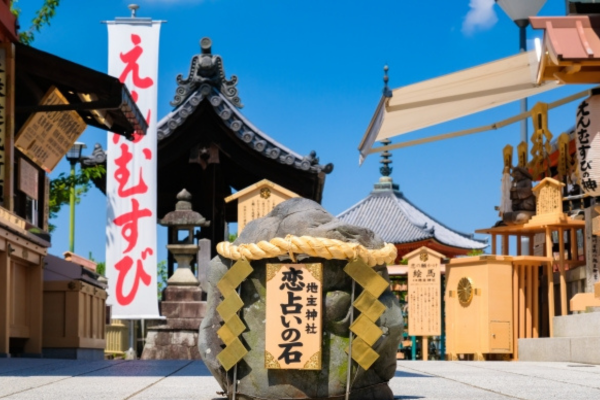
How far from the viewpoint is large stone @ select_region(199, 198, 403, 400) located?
5254 millimetres

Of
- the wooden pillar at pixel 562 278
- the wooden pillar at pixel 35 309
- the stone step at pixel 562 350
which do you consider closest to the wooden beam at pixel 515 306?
the wooden pillar at pixel 562 278

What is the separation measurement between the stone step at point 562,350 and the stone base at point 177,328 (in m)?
5.59

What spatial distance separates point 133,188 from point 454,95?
568cm

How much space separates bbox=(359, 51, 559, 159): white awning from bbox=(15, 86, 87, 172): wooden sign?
16.2ft

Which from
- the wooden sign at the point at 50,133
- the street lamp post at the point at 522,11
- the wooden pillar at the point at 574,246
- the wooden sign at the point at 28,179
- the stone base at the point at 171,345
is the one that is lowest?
the stone base at the point at 171,345

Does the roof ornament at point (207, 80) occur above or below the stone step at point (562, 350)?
above

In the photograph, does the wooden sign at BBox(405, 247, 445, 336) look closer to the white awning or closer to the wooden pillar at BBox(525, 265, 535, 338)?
the wooden pillar at BBox(525, 265, 535, 338)

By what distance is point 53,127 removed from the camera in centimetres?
1478

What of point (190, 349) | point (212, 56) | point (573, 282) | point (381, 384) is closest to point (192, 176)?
point (212, 56)

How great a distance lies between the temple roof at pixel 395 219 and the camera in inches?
1548

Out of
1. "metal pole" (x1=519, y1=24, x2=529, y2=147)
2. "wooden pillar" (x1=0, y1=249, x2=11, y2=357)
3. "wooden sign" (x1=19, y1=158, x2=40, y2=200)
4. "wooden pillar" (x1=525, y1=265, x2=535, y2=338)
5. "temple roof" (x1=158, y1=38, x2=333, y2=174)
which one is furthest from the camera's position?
"temple roof" (x1=158, y1=38, x2=333, y2=174)

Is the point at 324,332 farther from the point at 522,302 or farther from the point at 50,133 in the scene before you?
the point at 522,302

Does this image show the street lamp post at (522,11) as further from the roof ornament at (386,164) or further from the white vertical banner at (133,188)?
the roof ornament at (386,164)

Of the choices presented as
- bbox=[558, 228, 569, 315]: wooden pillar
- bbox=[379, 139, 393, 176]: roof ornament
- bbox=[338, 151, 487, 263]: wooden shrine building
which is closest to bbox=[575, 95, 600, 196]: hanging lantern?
bbox=[558, 228, 569, 315]: wooden pillar
